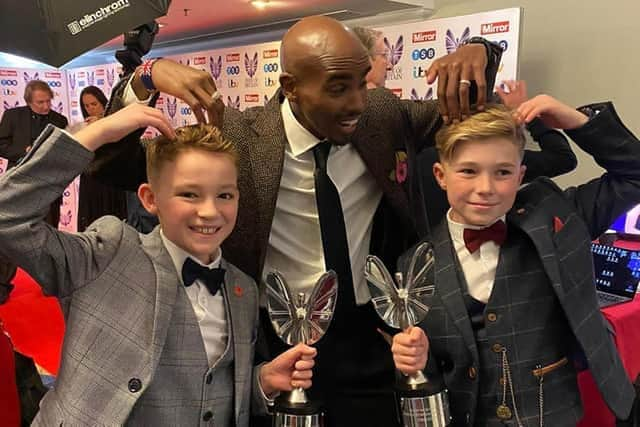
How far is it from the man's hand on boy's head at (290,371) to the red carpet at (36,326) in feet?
4.48

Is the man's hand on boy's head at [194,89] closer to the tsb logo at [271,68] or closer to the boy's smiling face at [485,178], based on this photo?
the boy's smiling face at [485,178]

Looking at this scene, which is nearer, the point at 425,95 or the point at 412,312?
the point at 412,312

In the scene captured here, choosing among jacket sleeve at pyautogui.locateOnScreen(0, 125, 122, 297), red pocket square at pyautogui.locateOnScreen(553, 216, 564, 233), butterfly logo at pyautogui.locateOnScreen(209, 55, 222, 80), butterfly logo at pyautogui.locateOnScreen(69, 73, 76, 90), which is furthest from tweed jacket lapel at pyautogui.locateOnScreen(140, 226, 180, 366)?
butterfly logo at pyautogui.locateOnScreen(69, 73, 76, 90)

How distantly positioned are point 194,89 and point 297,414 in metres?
0.72

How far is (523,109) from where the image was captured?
156 centimetres

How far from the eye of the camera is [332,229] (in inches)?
61.3

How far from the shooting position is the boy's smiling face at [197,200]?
135 centimetres

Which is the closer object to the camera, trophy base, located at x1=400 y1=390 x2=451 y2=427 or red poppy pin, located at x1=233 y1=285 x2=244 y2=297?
trophy base, located at x1=400 y1=390 x2=451 y2=427

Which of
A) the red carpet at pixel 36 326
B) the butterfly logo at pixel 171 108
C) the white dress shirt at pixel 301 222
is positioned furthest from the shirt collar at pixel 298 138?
the butterfly logo at pixel 171 108

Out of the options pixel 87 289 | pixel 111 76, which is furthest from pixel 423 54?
pixel 111 76

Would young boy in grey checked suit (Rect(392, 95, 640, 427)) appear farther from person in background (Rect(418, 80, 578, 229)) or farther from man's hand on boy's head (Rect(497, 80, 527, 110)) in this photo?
man's hand on boy's head (Rect(497, 80, 527, 110))

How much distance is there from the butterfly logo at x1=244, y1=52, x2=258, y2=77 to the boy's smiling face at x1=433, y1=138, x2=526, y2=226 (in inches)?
202

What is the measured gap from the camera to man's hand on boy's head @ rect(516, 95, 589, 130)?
1.55m

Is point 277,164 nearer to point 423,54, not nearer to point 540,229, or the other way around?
point 540,229
